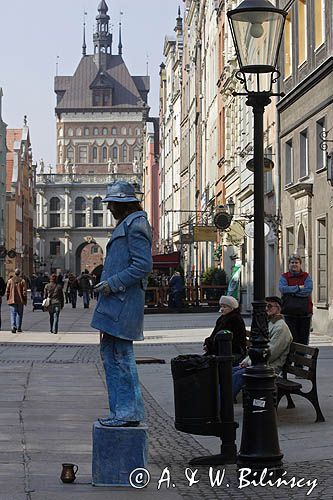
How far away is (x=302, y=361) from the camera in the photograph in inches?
457

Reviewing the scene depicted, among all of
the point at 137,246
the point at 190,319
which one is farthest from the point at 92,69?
the point at 137,246

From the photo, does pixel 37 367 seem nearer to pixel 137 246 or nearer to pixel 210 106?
pixel 137 246

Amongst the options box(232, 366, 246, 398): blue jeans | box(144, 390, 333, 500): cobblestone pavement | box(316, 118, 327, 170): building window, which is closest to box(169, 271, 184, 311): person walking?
box(316, 118, 327, 170): building window

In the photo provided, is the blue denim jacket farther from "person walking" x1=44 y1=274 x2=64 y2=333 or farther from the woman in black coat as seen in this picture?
"person walking" x1=44 y1=274 x2=64 y2=333

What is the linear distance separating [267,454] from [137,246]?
5.63 feet

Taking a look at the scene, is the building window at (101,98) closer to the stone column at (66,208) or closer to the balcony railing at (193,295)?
the stone column at (66,208)

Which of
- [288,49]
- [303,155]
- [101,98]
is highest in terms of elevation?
[101,98]

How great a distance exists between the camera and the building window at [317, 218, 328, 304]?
2502 cm

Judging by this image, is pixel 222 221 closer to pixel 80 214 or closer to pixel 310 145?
pixel 310 145

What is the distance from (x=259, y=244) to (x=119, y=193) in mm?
1182

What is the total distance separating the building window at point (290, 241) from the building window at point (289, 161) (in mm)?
1190

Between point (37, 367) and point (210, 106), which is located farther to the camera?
point (210, 106)

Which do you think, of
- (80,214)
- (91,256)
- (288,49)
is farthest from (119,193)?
(91,256)

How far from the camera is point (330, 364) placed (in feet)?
57.5
